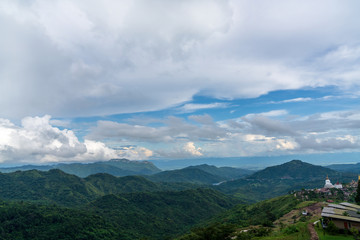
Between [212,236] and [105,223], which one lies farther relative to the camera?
[105,223]

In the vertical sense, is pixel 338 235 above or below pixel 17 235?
above

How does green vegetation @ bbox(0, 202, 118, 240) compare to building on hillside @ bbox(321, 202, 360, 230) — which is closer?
building on hillside @ bbox(321, 202, 360, 230)

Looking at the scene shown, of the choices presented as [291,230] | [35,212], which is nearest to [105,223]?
[35,212]

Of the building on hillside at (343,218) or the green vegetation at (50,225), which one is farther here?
the green vegetation at (50,225)

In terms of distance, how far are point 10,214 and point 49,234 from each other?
5236 centimetres

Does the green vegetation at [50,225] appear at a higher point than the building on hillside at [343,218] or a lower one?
lower

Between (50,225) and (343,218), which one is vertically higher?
(343,218)

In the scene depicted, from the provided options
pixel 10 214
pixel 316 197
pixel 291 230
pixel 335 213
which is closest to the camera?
pixel 335 213

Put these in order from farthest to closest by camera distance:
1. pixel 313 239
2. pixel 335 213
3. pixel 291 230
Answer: pixel 291 230 < pixel 335 213 < pixel 313 239

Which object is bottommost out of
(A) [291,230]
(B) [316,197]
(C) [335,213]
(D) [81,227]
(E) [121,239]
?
(E) [121,239]

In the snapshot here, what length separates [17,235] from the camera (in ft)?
538

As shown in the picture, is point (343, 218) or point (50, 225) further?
point (50, 225)

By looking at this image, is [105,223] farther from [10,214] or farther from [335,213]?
[335,213]

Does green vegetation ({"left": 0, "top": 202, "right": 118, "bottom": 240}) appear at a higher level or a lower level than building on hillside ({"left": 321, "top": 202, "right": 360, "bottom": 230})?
lower
